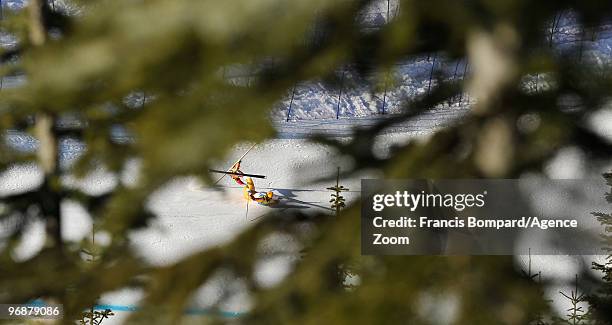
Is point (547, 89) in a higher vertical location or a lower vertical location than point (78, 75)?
higher

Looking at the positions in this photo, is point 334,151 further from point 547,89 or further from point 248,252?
point 547,89

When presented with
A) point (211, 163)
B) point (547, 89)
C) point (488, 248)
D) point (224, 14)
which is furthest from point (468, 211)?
point (224, 14)

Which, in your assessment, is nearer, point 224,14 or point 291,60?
point 224,14

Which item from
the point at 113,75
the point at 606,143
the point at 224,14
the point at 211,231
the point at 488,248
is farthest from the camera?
the point at 211,231

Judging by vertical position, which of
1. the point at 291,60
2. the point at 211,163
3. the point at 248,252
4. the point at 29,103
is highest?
the point at 291,60

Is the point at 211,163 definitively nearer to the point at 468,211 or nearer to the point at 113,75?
the point at 113,75

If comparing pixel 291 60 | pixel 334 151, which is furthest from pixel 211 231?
pixel 291 60

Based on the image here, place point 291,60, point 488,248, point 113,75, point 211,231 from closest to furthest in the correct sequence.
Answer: point 113,75 → point 291,60 → point 488,248 → point 211,231

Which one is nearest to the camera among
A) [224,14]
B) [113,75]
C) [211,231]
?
[224,14]

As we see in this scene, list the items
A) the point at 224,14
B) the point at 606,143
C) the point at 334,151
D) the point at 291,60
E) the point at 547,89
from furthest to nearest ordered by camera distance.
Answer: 1. the point at 334,151
2. the point at 606,143
3. the point at 547,89
4. the point at 291,60
5. the point at 224,14
